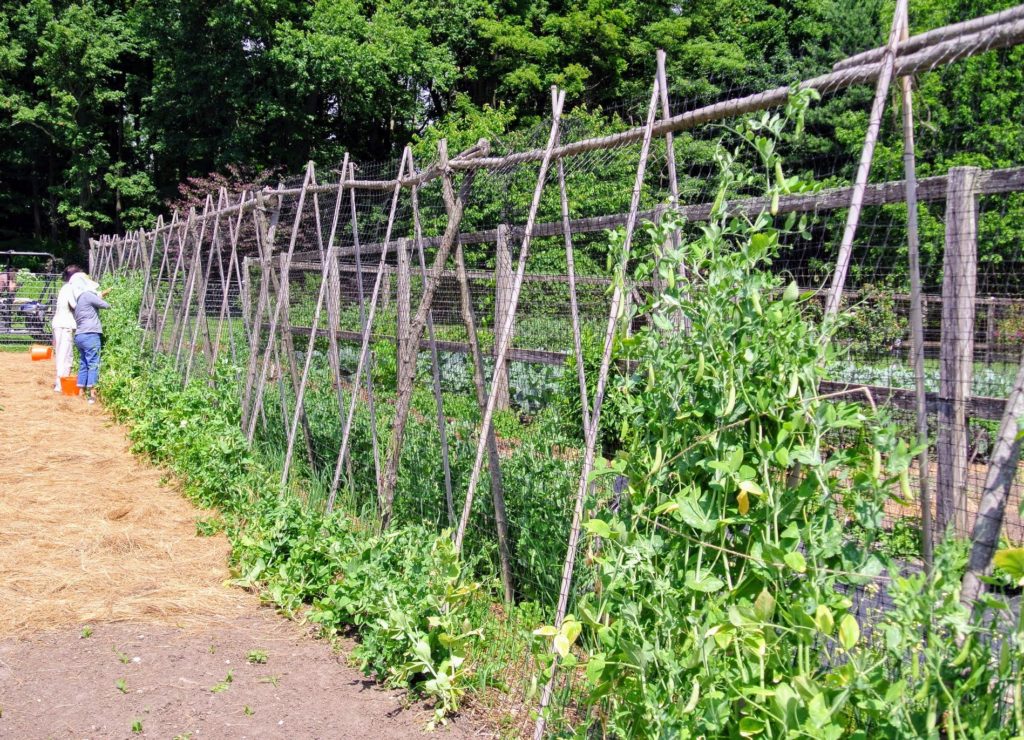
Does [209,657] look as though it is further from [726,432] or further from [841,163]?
[841,163]

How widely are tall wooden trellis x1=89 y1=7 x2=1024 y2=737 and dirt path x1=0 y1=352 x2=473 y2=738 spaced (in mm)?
840

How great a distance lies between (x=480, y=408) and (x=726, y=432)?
2.48 metres

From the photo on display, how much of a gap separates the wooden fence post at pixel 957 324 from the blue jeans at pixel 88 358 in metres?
11.7

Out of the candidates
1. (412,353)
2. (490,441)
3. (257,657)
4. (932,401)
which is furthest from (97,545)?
(932,401)

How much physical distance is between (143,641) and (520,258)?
9.32ft

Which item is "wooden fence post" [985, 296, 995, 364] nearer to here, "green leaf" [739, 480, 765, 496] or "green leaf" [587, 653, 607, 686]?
"green leaf" [739, 480, 765, 496]

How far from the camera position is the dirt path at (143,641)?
376 centimetres

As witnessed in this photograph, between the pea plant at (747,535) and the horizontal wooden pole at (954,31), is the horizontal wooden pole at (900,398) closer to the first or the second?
the pea plant at (747,535)

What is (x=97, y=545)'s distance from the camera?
6.09 m

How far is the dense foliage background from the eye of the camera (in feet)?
81.4

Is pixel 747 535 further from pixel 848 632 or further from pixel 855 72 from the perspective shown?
pixel 855 72

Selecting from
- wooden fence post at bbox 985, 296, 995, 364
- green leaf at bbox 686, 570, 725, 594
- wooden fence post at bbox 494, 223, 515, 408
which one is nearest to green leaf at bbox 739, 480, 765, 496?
green leaf at bbox 686, 570, 725, 594

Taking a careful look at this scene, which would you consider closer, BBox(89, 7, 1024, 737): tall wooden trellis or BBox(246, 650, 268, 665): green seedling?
BBox(89, 7, 1024, 737): tall wooden trellis

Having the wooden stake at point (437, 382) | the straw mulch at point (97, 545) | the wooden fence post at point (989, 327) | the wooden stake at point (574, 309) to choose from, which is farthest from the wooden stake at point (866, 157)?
the straw mulch at point (97, 545)
